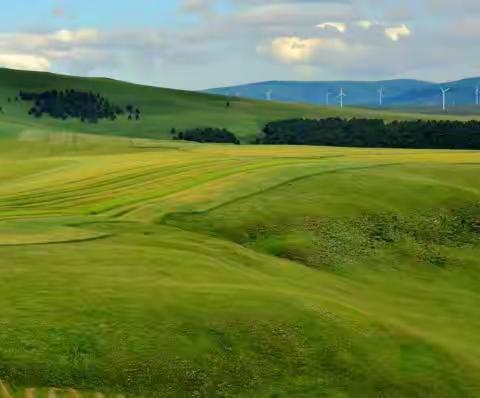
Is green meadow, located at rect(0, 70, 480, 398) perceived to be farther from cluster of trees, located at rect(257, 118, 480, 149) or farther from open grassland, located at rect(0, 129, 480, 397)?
cluster of trees, located at rect(257, 118, 480, 149)

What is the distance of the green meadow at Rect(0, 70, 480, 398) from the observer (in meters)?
28.5

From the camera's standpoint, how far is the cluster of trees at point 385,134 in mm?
159000

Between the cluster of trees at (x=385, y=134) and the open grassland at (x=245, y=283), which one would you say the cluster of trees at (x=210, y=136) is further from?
the open grassland at (x=245, y=283)

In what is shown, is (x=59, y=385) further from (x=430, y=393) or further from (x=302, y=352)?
(x=430, y=393)

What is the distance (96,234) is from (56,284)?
12387 millimetres

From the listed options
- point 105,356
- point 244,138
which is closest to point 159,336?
point 105,356

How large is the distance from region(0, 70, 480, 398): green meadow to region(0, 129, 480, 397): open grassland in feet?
0.29

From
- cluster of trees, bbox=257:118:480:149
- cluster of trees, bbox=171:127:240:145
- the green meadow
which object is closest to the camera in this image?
the green meadow

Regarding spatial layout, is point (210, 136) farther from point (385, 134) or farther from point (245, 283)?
point (245, 283)

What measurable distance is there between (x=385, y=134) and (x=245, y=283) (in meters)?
139

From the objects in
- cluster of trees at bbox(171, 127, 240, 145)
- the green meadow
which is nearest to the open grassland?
the green meadow

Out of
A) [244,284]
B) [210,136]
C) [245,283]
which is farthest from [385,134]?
[244,284]

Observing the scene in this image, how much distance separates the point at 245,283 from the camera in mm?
37594

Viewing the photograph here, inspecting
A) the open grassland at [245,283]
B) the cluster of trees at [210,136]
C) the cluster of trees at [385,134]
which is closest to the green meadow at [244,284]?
the open grassland at [245,283]
